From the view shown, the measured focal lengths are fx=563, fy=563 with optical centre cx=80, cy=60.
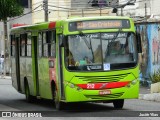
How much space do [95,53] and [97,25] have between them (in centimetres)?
87

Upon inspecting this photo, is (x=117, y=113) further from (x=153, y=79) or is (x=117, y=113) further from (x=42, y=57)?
(x=153, y=79)

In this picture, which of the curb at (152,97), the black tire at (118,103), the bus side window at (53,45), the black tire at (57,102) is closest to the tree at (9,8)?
the bus side window at (53,45)

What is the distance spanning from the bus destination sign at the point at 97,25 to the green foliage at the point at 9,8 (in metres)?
4.05

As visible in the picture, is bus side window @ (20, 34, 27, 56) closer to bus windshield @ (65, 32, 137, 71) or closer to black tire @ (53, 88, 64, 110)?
black tire @ (53, 88, 64, 110)

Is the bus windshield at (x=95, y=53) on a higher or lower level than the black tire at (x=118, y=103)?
higher

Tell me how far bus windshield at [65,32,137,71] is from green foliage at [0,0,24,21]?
14.1 feet

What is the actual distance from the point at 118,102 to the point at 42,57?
3.11 metres

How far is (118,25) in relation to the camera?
17031 millimetres

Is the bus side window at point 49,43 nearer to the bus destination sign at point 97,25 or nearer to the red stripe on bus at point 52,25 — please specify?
the red stripe on bus at point 52,25

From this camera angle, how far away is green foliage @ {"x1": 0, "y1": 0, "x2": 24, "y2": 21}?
2005cm

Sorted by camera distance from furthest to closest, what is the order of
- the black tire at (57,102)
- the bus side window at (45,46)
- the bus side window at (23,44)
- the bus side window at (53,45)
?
the bus side window at (23,44) → the bus side window at (45,46) → the black tire at (57,102) → the bus side window at (53,45)

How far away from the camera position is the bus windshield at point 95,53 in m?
16.6

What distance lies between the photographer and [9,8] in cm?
2047

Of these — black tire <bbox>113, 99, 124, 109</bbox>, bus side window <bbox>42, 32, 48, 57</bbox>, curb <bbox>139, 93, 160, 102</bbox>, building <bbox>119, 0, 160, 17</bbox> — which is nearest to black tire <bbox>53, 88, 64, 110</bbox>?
bus side window <bbox>42, 32, 48, 57</bbox>
